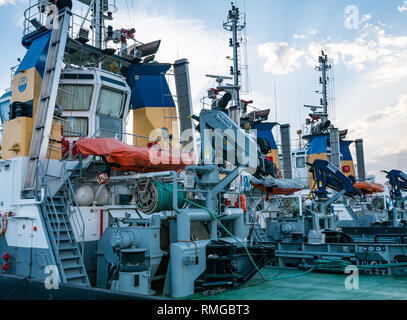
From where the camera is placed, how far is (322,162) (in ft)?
46.8

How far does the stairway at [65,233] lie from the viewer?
8.04 meters

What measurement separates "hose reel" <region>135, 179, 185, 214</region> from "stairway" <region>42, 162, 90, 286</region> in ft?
4.80

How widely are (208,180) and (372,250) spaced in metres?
5.29

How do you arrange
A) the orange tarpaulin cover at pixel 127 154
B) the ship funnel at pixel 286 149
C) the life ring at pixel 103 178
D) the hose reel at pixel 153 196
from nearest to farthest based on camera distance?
1. the hose reel at pixel 153 196
2. the orange tarpaulin cover at pixel 127 154
3. the life ring at pixel 103 178
4. the ship funnel at pixel 286 149

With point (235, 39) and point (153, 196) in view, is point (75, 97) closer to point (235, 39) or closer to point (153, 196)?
point (153, 196)

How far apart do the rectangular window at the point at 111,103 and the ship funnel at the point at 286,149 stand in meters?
18.7

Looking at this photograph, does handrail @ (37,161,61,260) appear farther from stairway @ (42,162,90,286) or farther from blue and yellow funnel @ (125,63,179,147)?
blue and yellow funnel @ (125,63,179,147)

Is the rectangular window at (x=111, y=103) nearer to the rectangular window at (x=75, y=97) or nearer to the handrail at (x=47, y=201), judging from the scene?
the rectangular window at (x=75, y=97)

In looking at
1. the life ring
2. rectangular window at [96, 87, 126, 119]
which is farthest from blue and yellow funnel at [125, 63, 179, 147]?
the life ring

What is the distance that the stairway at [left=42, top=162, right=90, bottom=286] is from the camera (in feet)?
26.4

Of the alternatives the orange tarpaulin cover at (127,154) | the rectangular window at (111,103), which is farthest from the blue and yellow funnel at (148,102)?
the orange tarpaulin cover at (127,154)
